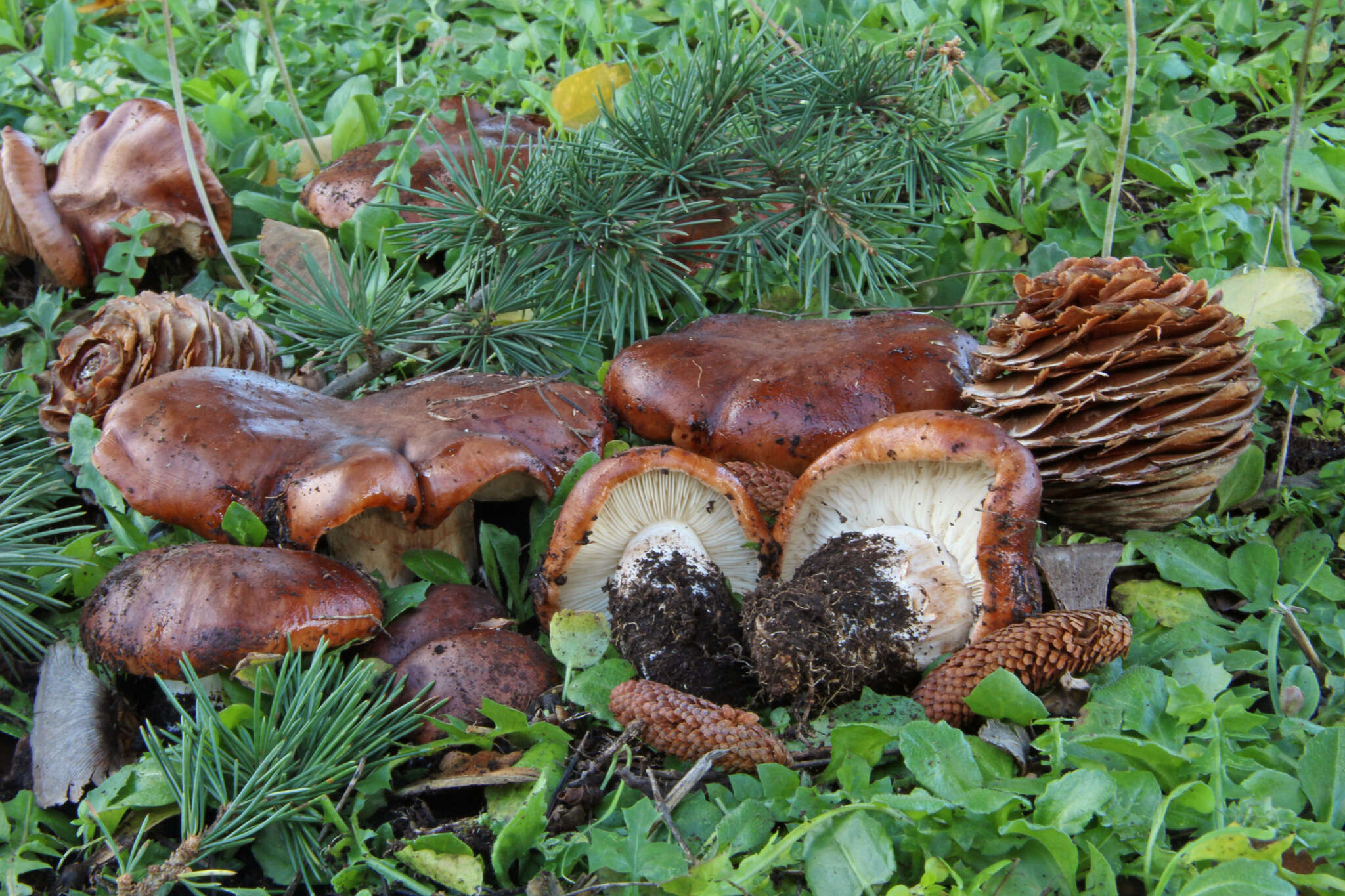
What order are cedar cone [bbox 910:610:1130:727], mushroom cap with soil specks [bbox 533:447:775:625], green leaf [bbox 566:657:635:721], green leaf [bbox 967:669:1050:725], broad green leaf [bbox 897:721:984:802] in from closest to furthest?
broad green leaf [bbox 897:721:984:802], green leaf [bbox 967:669:1050:725], cedar cone [bbox 910:610:1130:727], green leaf [bbox 566:657:635:721], mushroom cap with soil specks [bbox 533:447:775:625]

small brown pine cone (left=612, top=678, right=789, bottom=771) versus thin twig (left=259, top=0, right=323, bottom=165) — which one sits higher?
thin twig (left=259, top=0, right=323, bottom=165)

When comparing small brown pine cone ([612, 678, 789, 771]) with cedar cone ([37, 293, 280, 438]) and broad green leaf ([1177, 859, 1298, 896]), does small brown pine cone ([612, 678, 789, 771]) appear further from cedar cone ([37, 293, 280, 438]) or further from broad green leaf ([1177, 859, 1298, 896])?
cedar cone ([37, 293, 280, 438])

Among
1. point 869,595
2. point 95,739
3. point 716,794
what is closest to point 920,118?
point 869,595

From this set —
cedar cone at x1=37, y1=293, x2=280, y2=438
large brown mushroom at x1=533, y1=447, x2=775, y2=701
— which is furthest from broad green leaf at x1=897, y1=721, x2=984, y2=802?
cedar cone at x1=37, y1=293, x2=280, y2=438

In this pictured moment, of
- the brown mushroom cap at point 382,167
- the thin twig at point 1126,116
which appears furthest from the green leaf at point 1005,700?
the brown mushroom cap at point 382,167

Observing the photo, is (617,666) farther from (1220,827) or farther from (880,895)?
(1220,827)

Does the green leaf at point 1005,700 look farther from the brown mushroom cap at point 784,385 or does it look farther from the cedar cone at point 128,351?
the cedar cone at point 128,351
